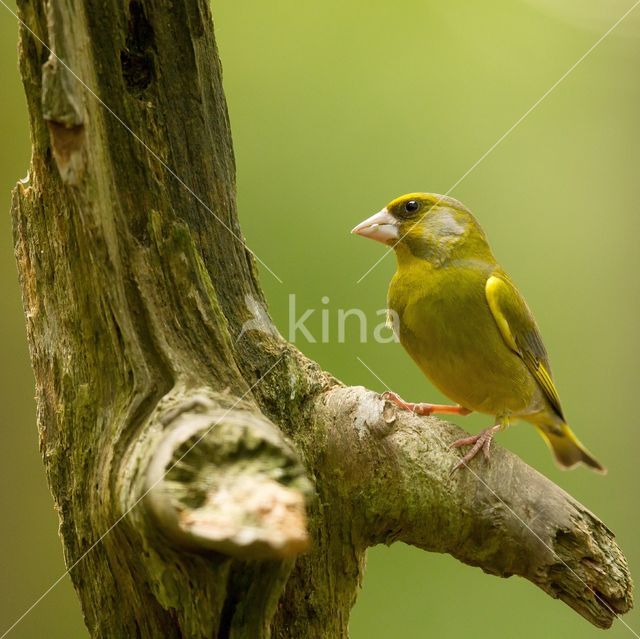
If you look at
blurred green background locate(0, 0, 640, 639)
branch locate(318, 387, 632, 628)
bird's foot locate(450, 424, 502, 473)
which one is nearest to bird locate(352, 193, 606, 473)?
bird's foot locate(450, 424, 502, 473)

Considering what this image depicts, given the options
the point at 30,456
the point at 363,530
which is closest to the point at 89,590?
the point at 363,530

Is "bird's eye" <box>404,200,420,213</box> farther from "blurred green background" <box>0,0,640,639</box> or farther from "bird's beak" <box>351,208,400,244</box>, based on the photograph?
"blurred green background" <box>0,0,640,639</box>

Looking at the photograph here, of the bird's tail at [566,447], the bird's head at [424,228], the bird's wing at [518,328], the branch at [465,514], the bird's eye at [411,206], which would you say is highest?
the bird's eye at [411,206]

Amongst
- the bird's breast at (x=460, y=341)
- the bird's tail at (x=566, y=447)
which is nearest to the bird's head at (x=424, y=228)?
the bird's breast at (x=460, y=341)

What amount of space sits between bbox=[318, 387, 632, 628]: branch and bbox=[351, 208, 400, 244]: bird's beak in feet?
3.44

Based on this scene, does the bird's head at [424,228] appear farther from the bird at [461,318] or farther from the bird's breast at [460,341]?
the bird's breast at [460,341]

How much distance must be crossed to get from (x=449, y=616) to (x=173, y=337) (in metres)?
3.07

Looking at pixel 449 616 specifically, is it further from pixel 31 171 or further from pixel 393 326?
pixel 31 171

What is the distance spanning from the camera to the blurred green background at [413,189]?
4.16 m

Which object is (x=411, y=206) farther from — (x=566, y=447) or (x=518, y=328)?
(x=566, y=447)

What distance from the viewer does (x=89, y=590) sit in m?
2.11

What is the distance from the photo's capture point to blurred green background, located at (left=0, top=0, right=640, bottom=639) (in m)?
4.16

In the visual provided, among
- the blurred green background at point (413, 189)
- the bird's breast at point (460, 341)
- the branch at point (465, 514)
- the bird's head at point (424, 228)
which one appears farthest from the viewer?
the blurred green background at point (413, 189)

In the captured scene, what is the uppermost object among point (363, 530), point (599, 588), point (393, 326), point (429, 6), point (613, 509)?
point (429, 6)
